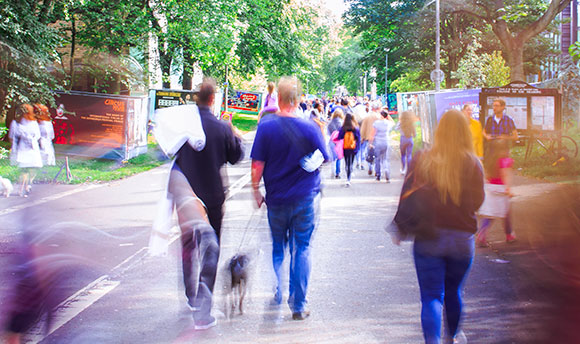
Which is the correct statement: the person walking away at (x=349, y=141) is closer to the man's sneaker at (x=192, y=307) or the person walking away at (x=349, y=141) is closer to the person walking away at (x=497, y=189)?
the person walking away at (x=497, y=189)

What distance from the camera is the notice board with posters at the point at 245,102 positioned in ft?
122

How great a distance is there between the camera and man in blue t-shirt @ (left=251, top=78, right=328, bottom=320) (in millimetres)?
5297

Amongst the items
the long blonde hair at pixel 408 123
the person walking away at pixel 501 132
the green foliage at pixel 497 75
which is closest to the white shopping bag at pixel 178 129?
the person walking away at pixel 501 132

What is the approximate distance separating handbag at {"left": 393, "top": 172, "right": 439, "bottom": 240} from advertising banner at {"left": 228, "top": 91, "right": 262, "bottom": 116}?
33.3 metres

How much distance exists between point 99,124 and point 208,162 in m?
15.5

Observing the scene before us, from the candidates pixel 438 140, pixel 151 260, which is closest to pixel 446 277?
pixel 438 140

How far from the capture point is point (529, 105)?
17.8m

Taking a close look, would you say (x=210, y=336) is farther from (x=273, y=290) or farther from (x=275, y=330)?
(x=273, y=290)

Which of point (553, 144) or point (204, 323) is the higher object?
point (553, 144)

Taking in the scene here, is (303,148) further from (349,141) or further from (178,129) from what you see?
(349,141)

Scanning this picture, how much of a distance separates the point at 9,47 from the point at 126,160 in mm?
4605

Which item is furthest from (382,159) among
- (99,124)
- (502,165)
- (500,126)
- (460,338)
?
(460,338)

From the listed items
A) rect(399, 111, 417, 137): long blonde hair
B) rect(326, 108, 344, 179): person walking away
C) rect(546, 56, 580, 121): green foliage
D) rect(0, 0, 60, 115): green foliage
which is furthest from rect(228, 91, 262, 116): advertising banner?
rect(399, 111, 417, 137): long blonde hair

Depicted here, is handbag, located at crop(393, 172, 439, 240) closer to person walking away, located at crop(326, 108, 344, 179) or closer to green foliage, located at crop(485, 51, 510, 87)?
person walking away, located at crop(326, 108, 344, 179)
